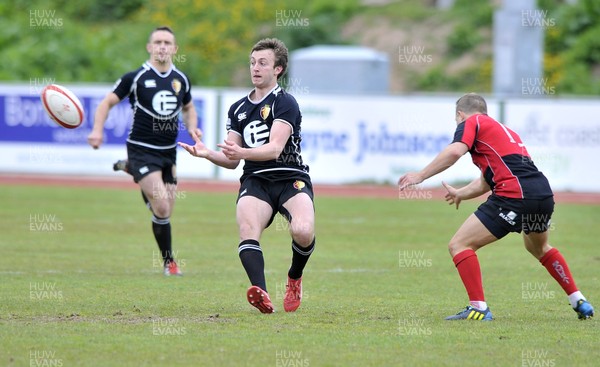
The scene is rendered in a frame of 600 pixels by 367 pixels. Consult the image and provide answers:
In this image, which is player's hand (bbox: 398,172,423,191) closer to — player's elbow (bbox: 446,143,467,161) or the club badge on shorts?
player's elbow (bbox: 446,143,467,161)

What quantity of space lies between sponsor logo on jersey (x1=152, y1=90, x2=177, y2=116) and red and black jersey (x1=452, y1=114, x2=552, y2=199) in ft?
14.5

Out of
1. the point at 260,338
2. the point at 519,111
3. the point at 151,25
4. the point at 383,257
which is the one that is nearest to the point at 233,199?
the point at 519,111

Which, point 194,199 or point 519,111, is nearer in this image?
point 194,199

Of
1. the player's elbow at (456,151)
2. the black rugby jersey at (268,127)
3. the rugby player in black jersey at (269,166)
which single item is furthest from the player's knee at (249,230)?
the player's elbow at (456,151)

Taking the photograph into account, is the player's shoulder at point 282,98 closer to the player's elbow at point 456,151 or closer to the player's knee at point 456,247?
the player's elbow at point 456,151

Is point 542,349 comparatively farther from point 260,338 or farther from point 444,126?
point 444,126

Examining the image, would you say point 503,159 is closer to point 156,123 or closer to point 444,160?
point 444,160

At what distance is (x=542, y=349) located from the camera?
23.7 feet

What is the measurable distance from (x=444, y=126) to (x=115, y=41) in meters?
19.0

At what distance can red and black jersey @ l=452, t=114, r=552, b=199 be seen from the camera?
330 inches

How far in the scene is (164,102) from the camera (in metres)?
11.8

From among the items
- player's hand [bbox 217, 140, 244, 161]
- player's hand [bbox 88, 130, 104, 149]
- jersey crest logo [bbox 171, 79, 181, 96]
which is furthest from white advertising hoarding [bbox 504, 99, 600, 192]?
player's hand [bbox 217, 140, 244, 161]

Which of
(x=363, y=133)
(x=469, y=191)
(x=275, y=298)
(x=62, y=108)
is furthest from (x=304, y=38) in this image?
(x=469, y=191)

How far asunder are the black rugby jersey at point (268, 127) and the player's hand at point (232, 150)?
54cm
